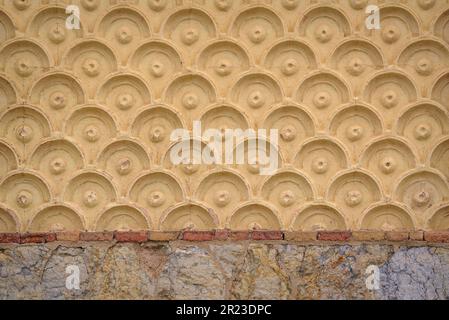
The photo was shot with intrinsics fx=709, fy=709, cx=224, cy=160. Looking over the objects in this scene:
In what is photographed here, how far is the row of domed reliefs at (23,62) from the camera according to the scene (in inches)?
204

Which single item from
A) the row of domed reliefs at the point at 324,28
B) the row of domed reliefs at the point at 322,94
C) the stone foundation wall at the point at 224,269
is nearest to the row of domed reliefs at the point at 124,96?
the stone foundation wall at the point at 224,269

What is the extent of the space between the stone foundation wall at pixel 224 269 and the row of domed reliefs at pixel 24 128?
71 centimetres

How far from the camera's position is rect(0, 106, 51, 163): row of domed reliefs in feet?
16.8

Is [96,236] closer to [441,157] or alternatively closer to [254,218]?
[254,218]

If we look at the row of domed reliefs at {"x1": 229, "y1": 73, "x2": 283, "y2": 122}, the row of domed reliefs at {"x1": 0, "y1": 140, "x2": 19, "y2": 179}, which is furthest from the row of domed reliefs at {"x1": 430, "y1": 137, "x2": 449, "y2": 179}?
the row of domed reliefs at {"x1": 0, "y1": 140, "x2": 19, "y2": 179}

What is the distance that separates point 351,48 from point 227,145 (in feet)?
3.80

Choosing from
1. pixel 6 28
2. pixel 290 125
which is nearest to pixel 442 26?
pixel 290 125

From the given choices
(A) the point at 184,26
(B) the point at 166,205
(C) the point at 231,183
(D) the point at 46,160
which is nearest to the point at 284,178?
(C) the point at 231,183

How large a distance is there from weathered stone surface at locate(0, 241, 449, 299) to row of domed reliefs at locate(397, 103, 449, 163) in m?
0.73

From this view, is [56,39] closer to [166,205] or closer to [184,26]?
[184,26]

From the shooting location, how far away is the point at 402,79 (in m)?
5.14

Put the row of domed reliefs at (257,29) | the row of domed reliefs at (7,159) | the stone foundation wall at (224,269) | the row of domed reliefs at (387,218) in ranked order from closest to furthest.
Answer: the stone foundation wall at (224,269) < the row of domed reliefs at (387,218) < the row of domed reliefs at (7,159) < the row of domed reliefs at (257,29)

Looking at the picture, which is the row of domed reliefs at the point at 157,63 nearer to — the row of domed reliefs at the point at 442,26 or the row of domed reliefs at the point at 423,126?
the row of domed reliefs at the point at 423,126

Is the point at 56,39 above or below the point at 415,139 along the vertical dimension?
above
